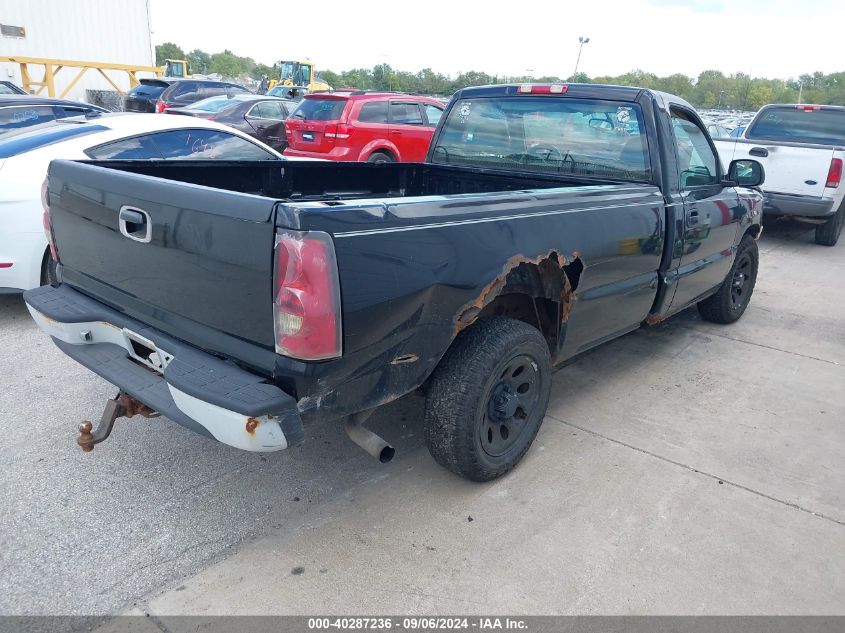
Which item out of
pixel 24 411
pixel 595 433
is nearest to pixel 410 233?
pixel 595 433

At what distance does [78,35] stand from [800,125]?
845 inches

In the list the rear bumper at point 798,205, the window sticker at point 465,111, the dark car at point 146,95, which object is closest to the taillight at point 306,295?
the window sticker at point 465,111

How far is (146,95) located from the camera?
64.7 ft

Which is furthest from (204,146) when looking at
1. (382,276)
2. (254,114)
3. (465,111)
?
(254,114)

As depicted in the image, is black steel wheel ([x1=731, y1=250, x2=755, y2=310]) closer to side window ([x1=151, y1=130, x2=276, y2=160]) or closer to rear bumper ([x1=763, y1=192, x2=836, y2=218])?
rear bumper ([x1=763, y1=192, x2=836, y2=218])

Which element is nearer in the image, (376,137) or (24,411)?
(24,411)

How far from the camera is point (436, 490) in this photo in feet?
10.7

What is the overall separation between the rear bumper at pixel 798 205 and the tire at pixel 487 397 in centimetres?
757

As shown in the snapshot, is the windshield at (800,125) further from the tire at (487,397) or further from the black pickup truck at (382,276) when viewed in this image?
the tire at (487,397)

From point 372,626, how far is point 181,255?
1.53 m

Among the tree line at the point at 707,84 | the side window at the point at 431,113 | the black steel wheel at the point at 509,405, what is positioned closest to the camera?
the black steel wheel at the point at 509,405

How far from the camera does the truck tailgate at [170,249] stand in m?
2.34

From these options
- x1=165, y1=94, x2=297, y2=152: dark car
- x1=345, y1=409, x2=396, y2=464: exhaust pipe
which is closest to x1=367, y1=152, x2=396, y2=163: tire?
x1=165, y1=94, x2=297, y2=152: dark car

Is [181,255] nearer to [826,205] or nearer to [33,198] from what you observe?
[33,198]
